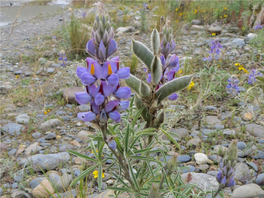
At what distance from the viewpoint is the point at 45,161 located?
237 cm

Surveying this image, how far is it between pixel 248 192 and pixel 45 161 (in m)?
1.87

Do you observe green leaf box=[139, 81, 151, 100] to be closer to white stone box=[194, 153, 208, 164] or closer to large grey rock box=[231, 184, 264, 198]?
large grey rock box=[231, 184, 264, 198]

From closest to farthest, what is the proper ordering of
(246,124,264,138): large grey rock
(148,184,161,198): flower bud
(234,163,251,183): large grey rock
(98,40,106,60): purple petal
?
(98,40,106,60): purple petal → (148,184,161,198): flower bud → (234,163,251,183): large grey rock → (246,124,264,138): large grey rock

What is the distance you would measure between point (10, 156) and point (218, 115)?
2630 mm

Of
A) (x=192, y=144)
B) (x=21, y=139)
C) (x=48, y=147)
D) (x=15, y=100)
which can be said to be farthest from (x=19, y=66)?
(x=192, y=144)

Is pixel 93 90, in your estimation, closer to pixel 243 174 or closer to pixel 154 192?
pixel 154 192

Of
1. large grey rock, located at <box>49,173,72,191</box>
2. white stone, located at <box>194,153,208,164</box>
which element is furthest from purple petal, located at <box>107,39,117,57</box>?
white stone, located at <box>194,153,208,164</box>

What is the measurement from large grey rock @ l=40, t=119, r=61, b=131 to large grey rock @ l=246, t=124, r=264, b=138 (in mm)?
2419

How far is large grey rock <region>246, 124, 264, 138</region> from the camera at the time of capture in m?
2.77

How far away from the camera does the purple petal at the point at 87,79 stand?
0.99 m

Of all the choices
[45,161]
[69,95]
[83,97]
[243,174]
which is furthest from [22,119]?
[243,174]

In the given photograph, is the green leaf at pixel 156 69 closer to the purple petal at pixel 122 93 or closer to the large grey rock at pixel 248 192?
the purple petal at pixel 122 93

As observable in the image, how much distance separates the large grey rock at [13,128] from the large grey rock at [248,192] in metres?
2.54

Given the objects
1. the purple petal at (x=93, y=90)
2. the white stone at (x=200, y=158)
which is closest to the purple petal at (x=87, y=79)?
the purple petal at (x=93, y=90)
